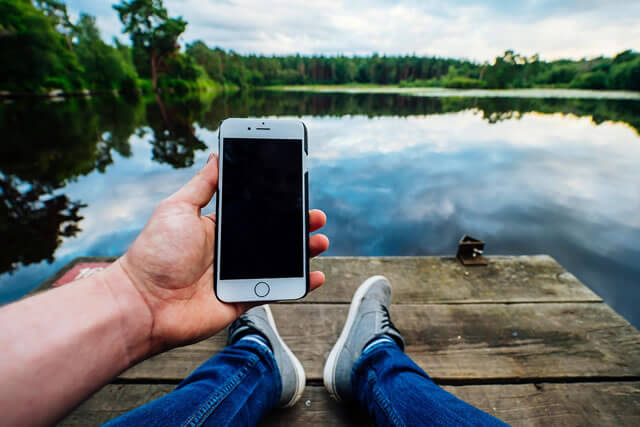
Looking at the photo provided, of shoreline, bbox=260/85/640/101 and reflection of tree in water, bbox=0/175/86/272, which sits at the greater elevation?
shoreline, bbox=260/85/640/101

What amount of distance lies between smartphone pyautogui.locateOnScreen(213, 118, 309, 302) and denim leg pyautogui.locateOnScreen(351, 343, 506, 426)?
1.67ft

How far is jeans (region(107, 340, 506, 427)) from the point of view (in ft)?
3.00

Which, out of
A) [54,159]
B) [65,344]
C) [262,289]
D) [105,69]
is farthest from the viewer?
[105,69]

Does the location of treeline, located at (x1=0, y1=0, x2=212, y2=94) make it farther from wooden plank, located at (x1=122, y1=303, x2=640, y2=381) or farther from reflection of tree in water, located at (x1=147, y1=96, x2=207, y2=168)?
wooden plank, located at (x1=122, y1=303, x2=640, y2=381)

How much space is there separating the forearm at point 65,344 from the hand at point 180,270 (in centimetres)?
6

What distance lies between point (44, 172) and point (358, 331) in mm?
8211

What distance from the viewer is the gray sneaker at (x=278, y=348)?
123cm

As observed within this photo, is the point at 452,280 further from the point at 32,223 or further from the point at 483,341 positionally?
the point at 32,223

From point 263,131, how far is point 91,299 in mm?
967

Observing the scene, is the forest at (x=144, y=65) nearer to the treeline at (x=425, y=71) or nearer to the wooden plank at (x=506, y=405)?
the treeline at (x=425, y=71)

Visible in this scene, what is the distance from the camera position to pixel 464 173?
21.6 feet

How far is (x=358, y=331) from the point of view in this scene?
1562 millimetres

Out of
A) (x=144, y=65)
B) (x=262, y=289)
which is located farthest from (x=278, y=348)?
(x=144, y=65)

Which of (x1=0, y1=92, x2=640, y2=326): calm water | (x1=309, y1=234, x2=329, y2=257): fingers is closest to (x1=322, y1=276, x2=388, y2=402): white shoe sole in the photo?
(x1=309, y1=234, x2=329, y2=257): fingers
